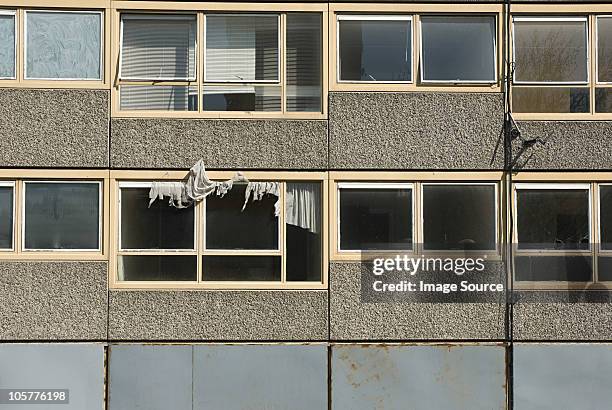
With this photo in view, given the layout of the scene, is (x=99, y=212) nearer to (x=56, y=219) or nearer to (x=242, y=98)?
(x=56, y=219)

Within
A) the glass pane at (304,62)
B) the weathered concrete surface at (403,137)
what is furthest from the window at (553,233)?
the glass pane at (304,62)

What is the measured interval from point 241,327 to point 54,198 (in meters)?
2.68

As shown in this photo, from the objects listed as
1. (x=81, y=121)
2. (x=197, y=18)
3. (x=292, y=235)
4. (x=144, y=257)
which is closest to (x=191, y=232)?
(x=144, y=257)

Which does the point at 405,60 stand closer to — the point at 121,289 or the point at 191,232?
the point at 191,232

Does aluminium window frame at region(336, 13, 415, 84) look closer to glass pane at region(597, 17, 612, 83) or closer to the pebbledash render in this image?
the pebbledash render

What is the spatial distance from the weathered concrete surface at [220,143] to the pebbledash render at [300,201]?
24 mm

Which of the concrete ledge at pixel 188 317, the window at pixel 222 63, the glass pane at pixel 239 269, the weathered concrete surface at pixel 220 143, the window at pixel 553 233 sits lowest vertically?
the concrete ledge at pixel 188 317

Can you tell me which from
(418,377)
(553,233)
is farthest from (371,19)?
(418,377)

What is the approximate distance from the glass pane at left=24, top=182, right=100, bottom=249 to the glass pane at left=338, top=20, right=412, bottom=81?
11.5ft

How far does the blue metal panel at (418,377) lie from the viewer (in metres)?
8.45

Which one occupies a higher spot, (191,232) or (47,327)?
(191,232)

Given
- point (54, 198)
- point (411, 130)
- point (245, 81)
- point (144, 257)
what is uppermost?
point (245, 81)

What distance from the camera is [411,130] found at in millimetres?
8609

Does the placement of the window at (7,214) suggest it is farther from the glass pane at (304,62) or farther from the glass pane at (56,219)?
the glass pane at (304,62)
